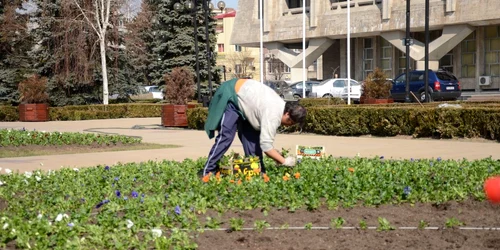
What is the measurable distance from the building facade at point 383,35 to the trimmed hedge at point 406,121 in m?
16.6

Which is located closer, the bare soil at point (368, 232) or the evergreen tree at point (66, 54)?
the bare soil at point (368, 232)

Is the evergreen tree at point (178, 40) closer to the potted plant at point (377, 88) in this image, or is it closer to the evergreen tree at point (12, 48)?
the evergreen tree at point (12, 48)

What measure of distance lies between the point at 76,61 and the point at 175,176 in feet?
112

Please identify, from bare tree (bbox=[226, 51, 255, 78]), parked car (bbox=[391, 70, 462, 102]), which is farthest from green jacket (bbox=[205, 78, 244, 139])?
bare tree (bbox=[226, 51, 255, 78])

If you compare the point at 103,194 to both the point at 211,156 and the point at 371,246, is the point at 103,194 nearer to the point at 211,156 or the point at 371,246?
the point at 211,156

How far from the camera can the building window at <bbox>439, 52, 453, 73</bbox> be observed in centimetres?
4631

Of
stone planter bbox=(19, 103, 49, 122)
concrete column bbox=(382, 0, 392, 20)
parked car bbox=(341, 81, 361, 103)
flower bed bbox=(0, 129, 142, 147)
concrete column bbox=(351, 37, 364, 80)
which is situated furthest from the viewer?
concrete column bbox=(351, 37, 364, 80)

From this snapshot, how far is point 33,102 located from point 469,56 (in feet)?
81.2

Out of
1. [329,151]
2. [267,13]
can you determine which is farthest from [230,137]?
[267,13]

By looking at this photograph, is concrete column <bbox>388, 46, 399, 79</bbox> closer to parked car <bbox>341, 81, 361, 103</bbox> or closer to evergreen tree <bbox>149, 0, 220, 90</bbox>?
parked car <bbox>341, 81, 361, 103</bbox>

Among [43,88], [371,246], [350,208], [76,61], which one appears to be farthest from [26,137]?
[76,61]

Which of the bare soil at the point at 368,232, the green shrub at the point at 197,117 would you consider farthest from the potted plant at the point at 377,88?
the bare soil at the point at 368,232

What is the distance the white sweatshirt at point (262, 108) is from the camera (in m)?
7.87

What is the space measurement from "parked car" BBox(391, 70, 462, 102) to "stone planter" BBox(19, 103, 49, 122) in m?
15.6
